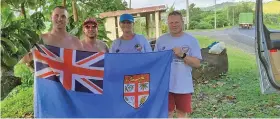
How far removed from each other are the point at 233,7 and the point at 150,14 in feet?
17.3

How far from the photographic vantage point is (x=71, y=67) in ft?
9.53

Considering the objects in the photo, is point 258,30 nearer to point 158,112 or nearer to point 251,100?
point 158,112

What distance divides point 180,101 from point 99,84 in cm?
74

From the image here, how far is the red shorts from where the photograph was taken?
10.4 ft

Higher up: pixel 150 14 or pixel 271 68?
pixel 150 14

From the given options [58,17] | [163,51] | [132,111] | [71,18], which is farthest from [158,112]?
[71,18]

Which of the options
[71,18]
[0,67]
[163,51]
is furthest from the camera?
[71,18]

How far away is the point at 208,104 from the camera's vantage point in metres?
6.07

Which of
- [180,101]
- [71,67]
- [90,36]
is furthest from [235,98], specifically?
[71,67]

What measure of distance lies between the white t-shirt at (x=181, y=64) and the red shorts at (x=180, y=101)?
61 mm

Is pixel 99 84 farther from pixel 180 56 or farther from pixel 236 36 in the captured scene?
pixel 236 36

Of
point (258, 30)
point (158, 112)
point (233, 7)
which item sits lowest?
point (158, 112)

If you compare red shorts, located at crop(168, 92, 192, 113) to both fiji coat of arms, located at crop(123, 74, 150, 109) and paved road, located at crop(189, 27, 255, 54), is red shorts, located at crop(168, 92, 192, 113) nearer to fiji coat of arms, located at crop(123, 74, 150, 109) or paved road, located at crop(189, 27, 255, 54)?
fiji coat of arms, located at crop(123, 74, 150, 109)

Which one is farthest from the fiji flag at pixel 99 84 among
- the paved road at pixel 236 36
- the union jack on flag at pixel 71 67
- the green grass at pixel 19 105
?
the paved road at pixel 236 36
